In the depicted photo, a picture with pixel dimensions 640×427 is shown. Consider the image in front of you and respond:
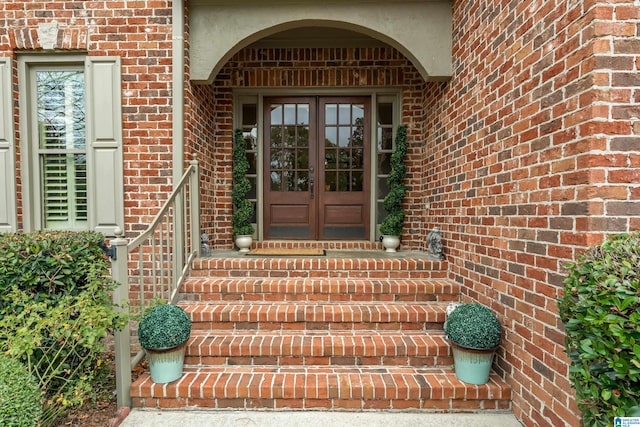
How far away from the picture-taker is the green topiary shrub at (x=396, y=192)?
156 inches

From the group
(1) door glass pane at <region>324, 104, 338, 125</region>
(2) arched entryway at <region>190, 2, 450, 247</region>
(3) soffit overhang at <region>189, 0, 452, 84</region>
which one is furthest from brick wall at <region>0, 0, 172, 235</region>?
(1) door glass pane at <region>324, 104, 338, 125</region>

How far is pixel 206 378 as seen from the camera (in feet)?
7.36

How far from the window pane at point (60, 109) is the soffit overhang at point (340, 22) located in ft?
4.47

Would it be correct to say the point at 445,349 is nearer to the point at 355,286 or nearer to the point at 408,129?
the point at 355,286

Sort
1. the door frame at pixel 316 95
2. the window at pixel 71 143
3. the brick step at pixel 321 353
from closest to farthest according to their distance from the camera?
the brick step at pixel 321 353, the window at pixel 71 143, the door frame at pixel 316 95

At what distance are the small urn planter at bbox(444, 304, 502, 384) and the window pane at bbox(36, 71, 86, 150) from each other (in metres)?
3.98

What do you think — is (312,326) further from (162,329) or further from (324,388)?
(162,329)

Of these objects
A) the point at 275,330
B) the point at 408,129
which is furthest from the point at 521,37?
the point at 275,330

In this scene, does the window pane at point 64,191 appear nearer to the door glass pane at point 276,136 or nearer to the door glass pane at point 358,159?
the door glass pane at point 276,136

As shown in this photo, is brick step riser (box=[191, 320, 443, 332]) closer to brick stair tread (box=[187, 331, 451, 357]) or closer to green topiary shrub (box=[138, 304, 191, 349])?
brick stair tread (box=[187, 331, 451, 357])

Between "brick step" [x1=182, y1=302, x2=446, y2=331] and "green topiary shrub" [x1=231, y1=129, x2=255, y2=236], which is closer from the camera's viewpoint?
"brick step" [x1=182, y1=302, x2=446, y2=331]

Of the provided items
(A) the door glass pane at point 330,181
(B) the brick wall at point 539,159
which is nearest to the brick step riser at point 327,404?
(B) the brick wall at point 539,159

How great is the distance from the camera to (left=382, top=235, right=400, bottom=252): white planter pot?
3.95 m

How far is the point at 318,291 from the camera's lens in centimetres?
289
